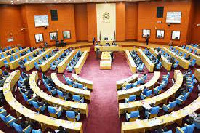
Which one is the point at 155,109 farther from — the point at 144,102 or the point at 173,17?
the point at 173,17

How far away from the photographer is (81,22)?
2836 centimetres

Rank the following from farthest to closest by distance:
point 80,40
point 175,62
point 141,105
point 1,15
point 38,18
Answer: point 80,40, point 38,18, point 1,15, point 175,62, point 141,105

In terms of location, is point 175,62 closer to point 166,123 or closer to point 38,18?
point 166,123

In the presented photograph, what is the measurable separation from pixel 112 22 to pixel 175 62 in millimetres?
13088

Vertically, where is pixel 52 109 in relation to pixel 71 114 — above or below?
above

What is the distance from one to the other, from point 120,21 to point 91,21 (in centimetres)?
440

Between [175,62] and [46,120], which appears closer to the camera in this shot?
[46,120]

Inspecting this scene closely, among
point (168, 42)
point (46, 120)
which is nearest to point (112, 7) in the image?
point (168, 42)

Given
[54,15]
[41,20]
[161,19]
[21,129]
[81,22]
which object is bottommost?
[21,129]

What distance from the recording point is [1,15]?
2327 cm

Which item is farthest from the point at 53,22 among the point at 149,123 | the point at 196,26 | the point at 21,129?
the point at 149,123

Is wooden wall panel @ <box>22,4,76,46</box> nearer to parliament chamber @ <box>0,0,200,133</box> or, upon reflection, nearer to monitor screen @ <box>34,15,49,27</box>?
parliament chamber @ <box>0,0,200,133</box>

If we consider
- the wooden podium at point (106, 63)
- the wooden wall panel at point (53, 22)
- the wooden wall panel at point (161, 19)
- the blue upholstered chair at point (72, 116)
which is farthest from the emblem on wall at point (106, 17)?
the blue upholstered chair at point (72, 116)

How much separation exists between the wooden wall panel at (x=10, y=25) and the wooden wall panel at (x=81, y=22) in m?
8.27
